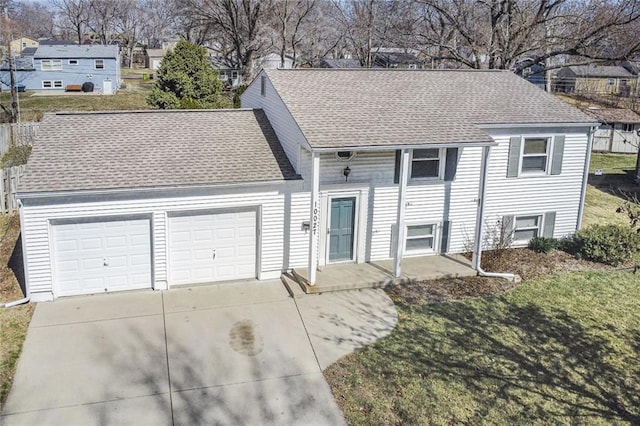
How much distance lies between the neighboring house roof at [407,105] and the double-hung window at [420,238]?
2727 millimetres

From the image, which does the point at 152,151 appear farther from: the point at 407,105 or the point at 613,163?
the point at 613,163

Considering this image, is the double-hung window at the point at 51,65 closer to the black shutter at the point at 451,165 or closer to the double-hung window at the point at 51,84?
the double-hung window at the point at 51,84

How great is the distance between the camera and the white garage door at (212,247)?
13445mm

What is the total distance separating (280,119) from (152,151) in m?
3.42

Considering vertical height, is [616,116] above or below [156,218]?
above

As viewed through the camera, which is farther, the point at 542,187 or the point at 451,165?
the point at 542,187

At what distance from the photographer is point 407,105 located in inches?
618

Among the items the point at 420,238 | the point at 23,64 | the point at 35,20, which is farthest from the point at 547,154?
the point at 35,20

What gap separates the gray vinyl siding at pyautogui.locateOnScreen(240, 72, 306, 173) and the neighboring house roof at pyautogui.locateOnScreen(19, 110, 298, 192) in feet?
0.73

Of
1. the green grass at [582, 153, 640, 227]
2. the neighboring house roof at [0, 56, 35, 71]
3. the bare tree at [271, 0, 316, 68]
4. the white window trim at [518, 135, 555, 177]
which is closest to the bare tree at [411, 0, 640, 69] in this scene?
the green grass at [582, 153, 640, 227]

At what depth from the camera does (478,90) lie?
17.4m

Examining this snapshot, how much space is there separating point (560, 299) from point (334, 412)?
282 inches

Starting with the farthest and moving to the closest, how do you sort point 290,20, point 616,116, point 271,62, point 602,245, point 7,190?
point 271,62 → point 290,20 → point 616,116 → point 7,190 → point 602,245

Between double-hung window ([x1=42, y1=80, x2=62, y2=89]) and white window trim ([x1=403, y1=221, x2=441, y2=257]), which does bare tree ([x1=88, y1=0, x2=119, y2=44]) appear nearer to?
double-hung window ([x1=42, y1=80, x2=62, y2=89])
